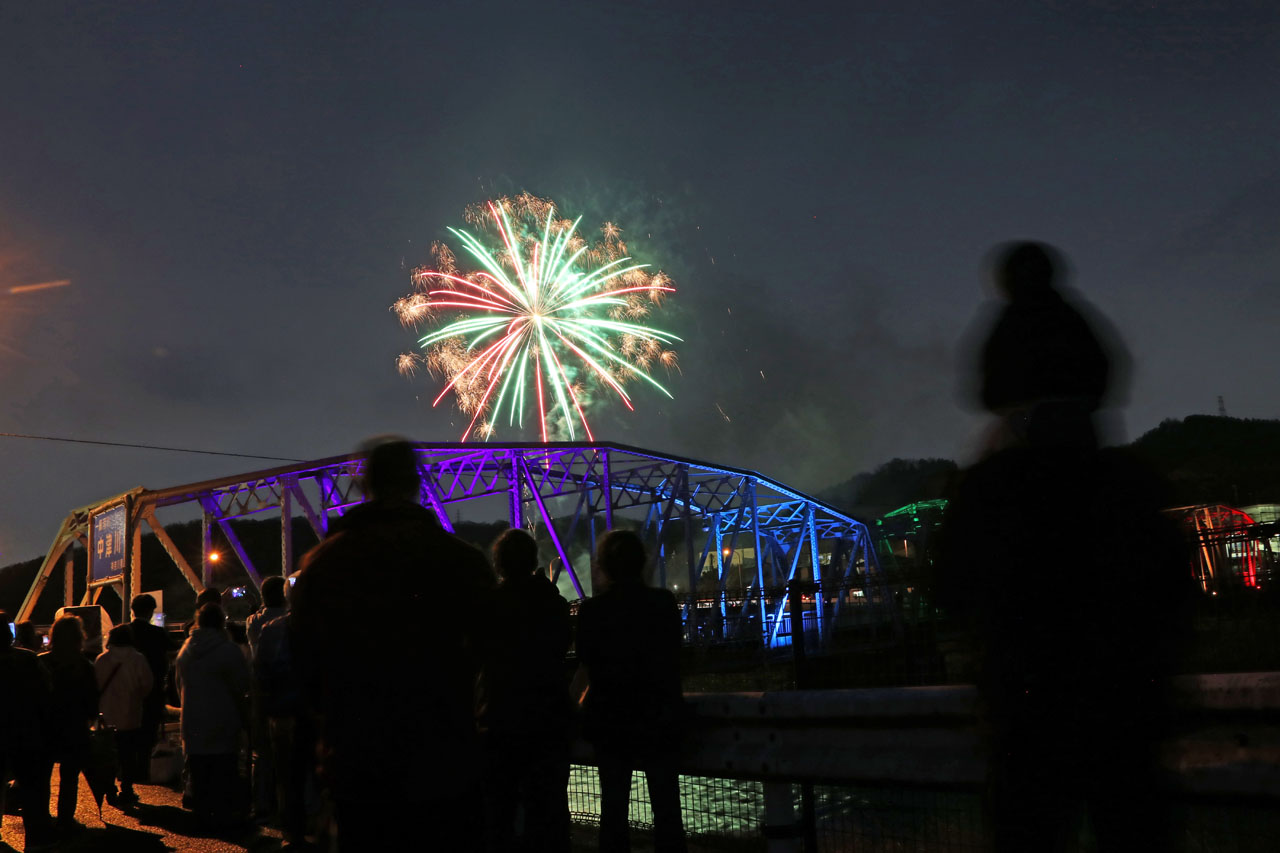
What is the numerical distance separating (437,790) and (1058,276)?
2.39 metres

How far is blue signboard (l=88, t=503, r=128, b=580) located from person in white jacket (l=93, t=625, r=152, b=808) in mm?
17831

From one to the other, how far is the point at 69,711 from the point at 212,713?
4.48 feet

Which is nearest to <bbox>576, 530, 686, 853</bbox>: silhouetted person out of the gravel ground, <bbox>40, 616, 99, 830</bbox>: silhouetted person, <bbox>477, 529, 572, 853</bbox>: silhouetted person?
<bbox>477, 529, 572, 853</bbox>: silhouetted person

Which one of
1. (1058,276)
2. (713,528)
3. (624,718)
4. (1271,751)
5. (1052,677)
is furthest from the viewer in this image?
(713,528)

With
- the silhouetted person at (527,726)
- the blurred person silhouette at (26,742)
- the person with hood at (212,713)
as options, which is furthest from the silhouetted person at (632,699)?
the blurred person silhouette at (26,742)

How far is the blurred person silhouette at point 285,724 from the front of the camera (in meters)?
3.93

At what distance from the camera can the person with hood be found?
856 cm

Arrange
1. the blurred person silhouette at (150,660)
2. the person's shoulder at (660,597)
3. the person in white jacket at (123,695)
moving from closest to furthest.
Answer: the person's shoulder at (660,597), the person in white jacket at (123,695), the blurred person silhouette at (150,660)

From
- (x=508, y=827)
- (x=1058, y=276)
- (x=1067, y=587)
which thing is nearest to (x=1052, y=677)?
(x=1067, y=587)

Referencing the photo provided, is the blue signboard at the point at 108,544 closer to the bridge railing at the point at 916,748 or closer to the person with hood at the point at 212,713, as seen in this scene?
the person with hood at the point at 212,713

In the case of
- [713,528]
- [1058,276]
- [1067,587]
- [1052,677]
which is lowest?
[1052,677]

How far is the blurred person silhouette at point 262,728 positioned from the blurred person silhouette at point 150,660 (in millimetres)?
1743

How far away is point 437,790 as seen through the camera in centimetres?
308

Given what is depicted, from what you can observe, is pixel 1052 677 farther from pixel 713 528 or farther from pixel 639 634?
pixel 713 528
